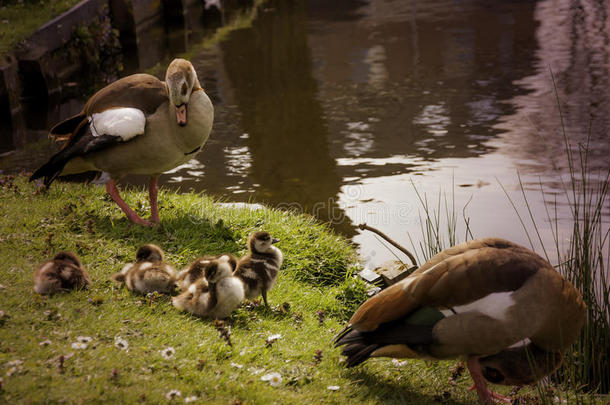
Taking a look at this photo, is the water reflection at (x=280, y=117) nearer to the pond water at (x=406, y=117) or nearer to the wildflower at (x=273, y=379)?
the pond water at (x=406, y=117)

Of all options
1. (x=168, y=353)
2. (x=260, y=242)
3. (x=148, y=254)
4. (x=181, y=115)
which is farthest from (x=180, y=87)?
(x=168, y=353)

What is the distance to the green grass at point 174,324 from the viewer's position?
13.1 feet

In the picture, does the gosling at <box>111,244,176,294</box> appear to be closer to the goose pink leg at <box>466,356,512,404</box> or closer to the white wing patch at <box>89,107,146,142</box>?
the white wing patch at <box>89,107,146,142</box>

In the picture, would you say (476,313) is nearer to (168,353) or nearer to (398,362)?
(398,362)

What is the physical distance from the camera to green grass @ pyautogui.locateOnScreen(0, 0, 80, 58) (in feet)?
40.7

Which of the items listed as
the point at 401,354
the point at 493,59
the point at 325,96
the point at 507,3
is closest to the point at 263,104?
the point at 325,96

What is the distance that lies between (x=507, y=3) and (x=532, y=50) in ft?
19.8

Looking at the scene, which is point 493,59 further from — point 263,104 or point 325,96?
point 263,104

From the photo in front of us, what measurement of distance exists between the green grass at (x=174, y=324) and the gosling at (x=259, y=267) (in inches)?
8.2

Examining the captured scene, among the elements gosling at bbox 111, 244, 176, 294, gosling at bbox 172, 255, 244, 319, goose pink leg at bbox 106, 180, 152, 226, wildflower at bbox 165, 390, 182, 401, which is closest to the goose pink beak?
goose pink leg at bbox 106, 180, 152, 226

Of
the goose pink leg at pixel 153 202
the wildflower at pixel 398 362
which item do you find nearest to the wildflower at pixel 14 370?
the wildflower at pixel 398 362

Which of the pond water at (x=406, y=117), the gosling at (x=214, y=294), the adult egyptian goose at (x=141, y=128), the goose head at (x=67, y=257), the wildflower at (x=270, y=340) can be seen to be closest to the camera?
the wildflower at (x=270, y=340)

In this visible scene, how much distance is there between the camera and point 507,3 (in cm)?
1998

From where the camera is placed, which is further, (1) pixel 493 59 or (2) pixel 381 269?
(1) pixel 493 59
